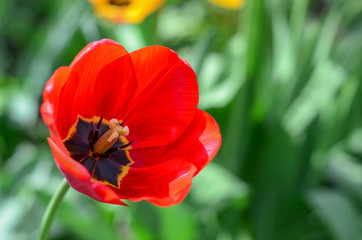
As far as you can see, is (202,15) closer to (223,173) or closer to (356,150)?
(356,150)

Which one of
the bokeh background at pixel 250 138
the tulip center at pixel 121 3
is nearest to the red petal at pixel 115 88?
the bokeh background at pixel 250 138

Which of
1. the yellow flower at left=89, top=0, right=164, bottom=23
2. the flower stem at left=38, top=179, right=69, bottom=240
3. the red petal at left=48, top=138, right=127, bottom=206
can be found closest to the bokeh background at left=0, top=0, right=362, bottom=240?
the yellow flower at left=89, top=0, right=164, bottom=23

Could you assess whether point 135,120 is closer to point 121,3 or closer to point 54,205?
point 54,205

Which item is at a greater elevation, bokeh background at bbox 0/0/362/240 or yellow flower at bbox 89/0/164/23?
yellow flower at bbox 89/0/164/23

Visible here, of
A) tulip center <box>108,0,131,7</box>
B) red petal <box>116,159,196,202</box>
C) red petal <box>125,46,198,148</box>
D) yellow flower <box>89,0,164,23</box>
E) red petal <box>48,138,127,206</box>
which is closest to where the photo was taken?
red petal <box>48,138,127,206</box>

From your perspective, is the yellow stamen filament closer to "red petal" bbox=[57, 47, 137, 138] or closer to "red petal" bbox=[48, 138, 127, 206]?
"red petal" bbox=[57, 47, 137, 138]

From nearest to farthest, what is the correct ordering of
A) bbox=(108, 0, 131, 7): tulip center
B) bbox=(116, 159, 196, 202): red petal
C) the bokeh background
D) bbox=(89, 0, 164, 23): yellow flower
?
bbox=(116, 159, 196, 202): red petal → the bokeh background → bbox=(89, 0, 164, 23): yellow flower → bbox=(108, 0, 131, 7): tulip center

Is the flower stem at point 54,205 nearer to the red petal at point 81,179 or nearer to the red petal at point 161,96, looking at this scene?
the red petal at point 81,179

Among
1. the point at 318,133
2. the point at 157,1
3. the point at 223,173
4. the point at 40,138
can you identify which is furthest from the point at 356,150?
the point at 40,138
